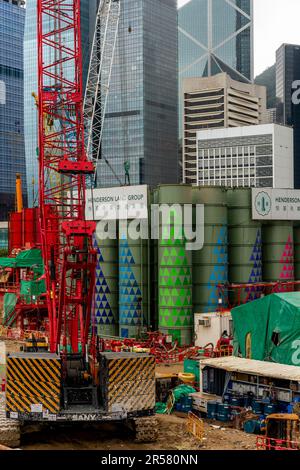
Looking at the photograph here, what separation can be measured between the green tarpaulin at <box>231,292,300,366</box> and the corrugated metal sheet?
6.29 feet

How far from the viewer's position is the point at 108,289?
70.2 meters

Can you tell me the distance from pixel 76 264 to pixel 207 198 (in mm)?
29773

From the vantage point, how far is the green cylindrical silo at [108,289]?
70062 millimetres

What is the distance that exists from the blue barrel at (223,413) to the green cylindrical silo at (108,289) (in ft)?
115

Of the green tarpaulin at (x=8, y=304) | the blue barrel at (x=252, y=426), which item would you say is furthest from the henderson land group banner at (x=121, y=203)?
the blue barrel at (x=252, y=426)

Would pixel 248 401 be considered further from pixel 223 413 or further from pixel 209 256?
pixel 209 256

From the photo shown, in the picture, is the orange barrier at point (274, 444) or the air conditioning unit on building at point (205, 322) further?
the air conditioning unit on building at point (205, 322)

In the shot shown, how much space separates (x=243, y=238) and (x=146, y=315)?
12.1 m

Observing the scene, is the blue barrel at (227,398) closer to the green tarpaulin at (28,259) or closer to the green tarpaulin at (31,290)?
the green tarpaulin at (31,290)

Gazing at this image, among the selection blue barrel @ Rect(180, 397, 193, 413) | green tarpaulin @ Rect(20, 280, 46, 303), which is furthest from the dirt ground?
green tarpaulin @ Rect(20, 280, 46, 303)

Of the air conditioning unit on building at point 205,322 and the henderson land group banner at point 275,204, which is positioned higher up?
the henderson land group banner at point 275,204

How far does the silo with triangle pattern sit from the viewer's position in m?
71.0
